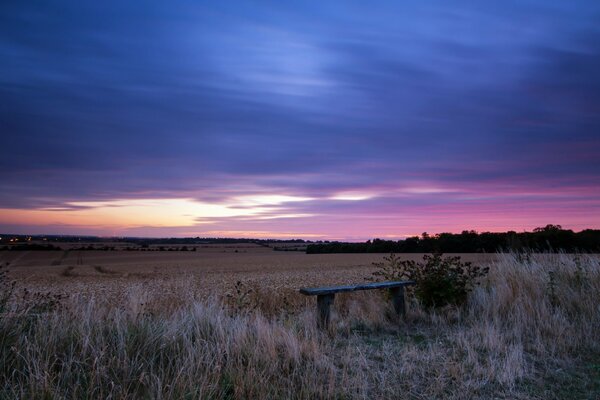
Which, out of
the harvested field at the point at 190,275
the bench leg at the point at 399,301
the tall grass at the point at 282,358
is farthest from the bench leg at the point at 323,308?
the harvested field at the point at 190,275

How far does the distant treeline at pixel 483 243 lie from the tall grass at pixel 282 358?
3.20 m

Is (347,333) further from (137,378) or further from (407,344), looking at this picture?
(137,378)

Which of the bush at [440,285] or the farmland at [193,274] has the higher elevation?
the bush at [440,285]

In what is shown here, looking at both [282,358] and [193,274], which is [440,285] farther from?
[193,274]

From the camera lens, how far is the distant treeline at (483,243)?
13.6m

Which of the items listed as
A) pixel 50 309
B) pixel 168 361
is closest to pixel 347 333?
pixel 168 361

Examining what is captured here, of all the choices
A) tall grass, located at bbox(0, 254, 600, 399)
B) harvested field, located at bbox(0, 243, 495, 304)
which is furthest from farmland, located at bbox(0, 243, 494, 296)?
tall grass, located at bbox(0, 254, 600, 399)

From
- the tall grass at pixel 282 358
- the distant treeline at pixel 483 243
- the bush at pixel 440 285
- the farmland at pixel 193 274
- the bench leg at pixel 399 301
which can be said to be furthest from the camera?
the farmland at pixel 193 274

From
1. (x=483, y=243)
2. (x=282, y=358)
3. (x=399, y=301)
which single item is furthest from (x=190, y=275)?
(x=483, y=243)

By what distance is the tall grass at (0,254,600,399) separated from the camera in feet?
12.1

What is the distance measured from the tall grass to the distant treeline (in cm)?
320

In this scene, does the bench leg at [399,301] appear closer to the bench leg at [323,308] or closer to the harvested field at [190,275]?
the bench leg at [323,308]

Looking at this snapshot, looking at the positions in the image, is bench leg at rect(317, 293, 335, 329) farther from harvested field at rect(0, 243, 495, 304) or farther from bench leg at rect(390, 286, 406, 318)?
harvested field at rect(0, 243, 495, 304)

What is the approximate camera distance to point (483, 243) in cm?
3344
